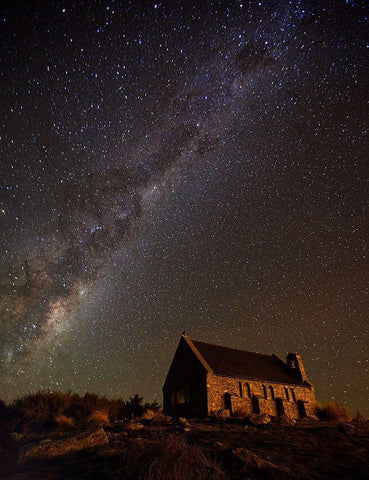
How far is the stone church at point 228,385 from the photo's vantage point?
20.9 m

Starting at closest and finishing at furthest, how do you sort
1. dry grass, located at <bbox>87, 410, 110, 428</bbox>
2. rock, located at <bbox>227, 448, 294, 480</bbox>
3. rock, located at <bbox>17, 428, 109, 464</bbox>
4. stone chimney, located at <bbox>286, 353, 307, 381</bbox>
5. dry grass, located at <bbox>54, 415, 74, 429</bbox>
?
rock, located at <bbox>227, 448, 294, 480</bbox>, rock, located at <bbox>17, 428, 109, 464</bbox>, dry grass, located at <bbox>87, 410, 110, 428</bbox>, dry grass, located at <bbox>54, 415, 74, 429</bbox>, stone chimney, located at <bbox>286, 353, 307, 381</bbox>

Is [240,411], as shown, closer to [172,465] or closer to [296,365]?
[296,365]

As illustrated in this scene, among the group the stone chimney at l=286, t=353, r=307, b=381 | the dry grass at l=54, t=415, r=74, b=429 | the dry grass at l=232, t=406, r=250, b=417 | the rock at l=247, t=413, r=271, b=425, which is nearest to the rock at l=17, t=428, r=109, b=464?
the dry grass at l=54, t=415, r=74, b=429

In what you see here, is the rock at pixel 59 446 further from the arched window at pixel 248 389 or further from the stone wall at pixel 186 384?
the arched window at pixel 248 389

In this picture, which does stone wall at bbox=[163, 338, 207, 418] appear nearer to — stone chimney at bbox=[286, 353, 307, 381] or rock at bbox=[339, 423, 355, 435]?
rock at bbox=[339, 423, 355, 435]

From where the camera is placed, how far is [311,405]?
24906mm

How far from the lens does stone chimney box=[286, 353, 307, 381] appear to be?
28.4 meters

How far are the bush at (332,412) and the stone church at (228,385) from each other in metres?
0.75

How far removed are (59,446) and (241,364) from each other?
19.6 m

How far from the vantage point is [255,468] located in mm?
6164

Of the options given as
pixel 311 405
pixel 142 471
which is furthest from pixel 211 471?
pixel 311 405

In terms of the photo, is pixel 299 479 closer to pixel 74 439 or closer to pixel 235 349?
pixel 74 439

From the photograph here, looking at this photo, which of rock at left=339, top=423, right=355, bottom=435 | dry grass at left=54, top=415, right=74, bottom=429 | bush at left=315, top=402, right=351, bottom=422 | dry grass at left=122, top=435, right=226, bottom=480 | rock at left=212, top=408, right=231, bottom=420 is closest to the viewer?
dry grass at left=122, top=435, right=226, bottom=480

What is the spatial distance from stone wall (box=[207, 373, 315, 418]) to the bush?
72cm
